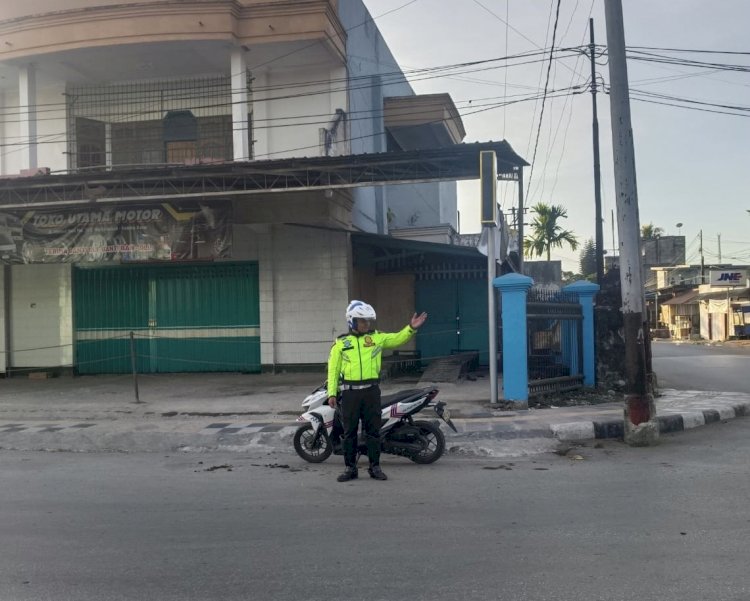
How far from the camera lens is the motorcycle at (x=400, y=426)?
6918 millimetres

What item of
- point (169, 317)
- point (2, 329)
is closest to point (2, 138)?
point (2, 329)

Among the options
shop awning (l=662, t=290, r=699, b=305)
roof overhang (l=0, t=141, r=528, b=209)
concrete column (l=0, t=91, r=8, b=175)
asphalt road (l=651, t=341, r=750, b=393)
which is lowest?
asphalt road (l=651, t=341, r=750, b=393)

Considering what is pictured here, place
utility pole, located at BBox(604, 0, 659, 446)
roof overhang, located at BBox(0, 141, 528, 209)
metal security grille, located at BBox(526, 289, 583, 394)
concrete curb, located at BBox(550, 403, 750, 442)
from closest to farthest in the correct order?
utility pole, located at BBox(604, 0, 659, 446), concrete curb, located at BBox(550, 403, 750, 442), metal security grille, located at BBox(526, 289, 583, 394), roof overhang, located at BBox(0, 141, 528, 209)

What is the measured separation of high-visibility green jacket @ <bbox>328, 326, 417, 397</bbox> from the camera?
643cm

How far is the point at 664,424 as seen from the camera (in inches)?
351

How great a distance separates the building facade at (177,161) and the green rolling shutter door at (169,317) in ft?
0.10

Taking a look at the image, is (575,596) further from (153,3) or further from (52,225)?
(153,3)

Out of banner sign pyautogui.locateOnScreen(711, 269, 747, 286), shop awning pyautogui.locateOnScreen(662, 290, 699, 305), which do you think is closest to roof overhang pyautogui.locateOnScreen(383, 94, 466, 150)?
banner sign pyautogui.locateOnScreen(711, 269, 747, 286)

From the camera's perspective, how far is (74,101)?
15.6 m

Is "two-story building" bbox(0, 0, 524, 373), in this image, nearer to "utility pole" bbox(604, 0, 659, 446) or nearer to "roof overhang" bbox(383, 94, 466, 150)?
"roof overhang" bbox(383, 94, 466, 150)

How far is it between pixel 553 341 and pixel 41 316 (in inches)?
452

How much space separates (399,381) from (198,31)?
7.93 metres

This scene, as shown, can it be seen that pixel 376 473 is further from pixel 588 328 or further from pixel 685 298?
pixel 685 298

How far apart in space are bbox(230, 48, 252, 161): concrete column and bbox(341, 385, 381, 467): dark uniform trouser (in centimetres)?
862
